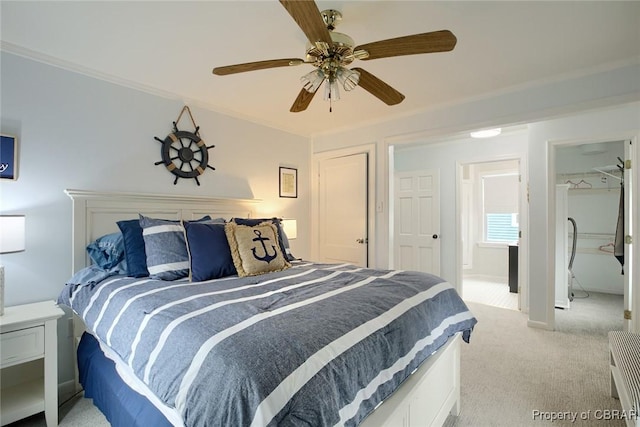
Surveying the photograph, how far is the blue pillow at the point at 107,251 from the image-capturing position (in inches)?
83.2

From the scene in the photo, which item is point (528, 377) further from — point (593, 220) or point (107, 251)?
Answer: point (593, 220)

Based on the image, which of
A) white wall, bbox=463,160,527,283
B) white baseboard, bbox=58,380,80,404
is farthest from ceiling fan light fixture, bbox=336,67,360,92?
white wall, bbox=463,160,527,283

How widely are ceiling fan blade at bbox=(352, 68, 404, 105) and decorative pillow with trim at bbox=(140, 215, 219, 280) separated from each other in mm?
1651

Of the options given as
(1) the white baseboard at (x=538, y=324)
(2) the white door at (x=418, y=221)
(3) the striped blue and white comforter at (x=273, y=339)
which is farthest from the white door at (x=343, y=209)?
(1) the white baseboard at (x=538, y=324)

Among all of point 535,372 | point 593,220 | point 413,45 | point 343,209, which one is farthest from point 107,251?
point 593,220

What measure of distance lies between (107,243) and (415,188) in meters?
4.17

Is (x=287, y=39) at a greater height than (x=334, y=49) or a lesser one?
greater

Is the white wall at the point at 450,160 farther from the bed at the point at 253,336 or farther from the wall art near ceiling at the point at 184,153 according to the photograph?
the wall art near ceiling at the point at 184,153

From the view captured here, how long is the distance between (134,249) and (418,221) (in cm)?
397

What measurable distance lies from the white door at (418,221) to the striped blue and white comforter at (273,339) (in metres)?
2.84

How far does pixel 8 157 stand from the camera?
6.58ft

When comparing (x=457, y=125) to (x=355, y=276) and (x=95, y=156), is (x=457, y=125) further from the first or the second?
(x=95, y=156)

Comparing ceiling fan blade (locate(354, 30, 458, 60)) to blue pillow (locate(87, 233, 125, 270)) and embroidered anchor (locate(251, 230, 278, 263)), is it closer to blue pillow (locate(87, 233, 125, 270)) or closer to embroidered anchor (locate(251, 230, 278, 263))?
embroidered anchor (locate(251, 230, 278, 263))

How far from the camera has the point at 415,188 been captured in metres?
4.91
